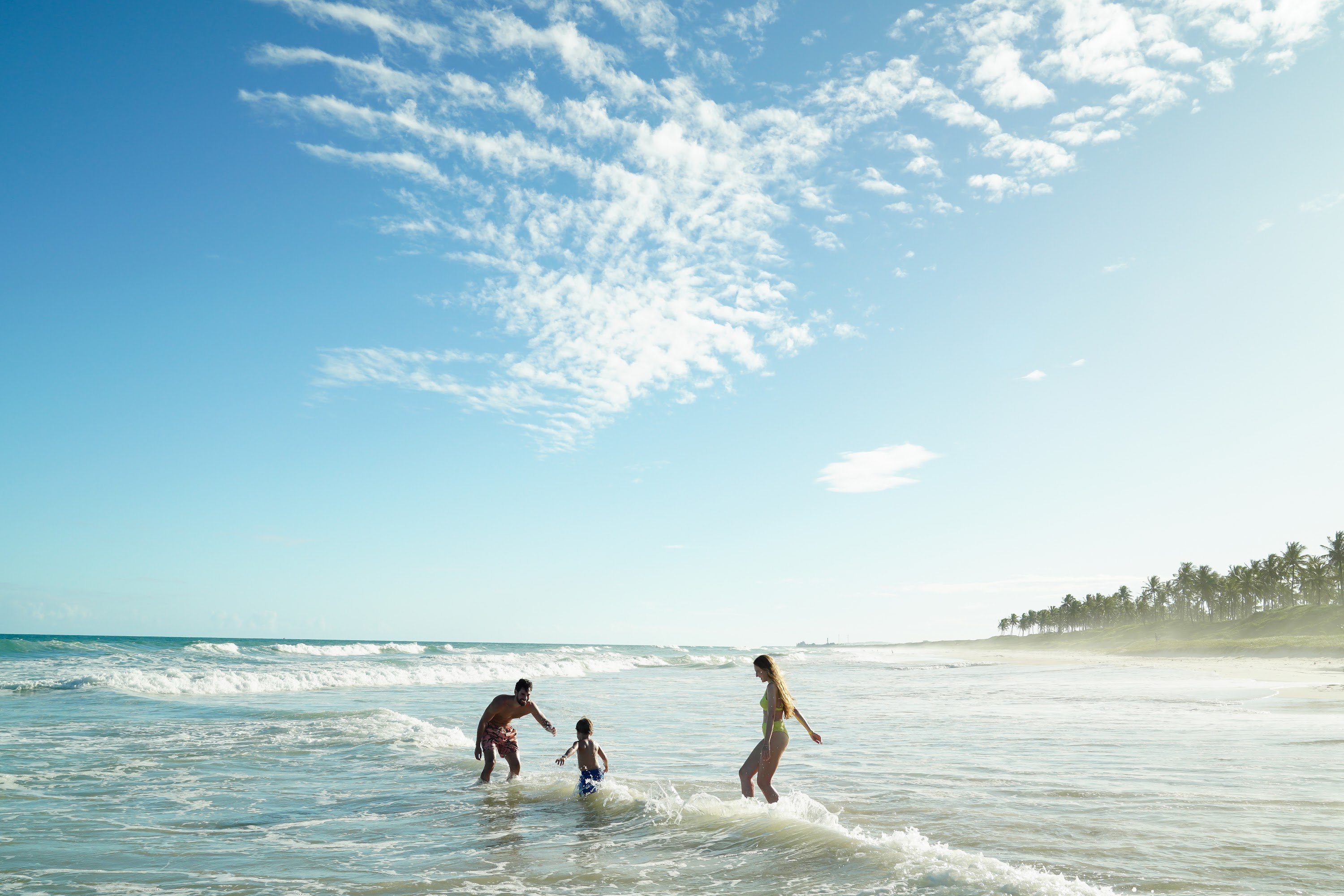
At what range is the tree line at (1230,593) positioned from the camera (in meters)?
98.2

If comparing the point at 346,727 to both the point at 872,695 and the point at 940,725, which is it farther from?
the point at 872,695

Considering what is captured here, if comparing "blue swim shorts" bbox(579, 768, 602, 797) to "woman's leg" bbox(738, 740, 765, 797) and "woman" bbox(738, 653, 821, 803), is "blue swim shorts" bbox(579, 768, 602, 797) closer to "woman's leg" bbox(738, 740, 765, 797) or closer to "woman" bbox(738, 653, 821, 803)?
"woman's leg" bbox(738, 740, 765, 797)

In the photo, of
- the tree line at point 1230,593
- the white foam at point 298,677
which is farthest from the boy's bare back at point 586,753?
the tree line at point 1230,593

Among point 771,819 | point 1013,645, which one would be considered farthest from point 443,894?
→ point 1013,645

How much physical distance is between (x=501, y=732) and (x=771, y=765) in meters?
4.91

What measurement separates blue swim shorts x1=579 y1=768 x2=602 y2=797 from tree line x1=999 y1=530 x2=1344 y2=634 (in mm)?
112239

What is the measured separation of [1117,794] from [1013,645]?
7051 inches

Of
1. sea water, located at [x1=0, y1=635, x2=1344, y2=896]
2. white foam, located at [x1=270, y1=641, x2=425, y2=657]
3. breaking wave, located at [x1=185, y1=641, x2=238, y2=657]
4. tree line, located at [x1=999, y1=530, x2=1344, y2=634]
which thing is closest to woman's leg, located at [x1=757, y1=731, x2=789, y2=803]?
sea water, located at [x1=0, y1=635, x2=1344, y2=896]

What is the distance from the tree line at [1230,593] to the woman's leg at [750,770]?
111458mm

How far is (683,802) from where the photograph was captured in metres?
9.52

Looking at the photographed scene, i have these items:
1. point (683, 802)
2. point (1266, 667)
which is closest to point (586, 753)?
point (683, 802)

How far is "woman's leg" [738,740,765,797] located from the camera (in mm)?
9227

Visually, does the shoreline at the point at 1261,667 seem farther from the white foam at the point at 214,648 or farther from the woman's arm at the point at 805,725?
the white foam at the point at 214,648

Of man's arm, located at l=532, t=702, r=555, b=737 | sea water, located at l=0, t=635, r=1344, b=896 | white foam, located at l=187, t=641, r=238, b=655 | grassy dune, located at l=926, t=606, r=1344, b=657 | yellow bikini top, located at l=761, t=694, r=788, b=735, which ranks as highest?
yellow bikini top, located at l=761, t=694, r=788, b=735
